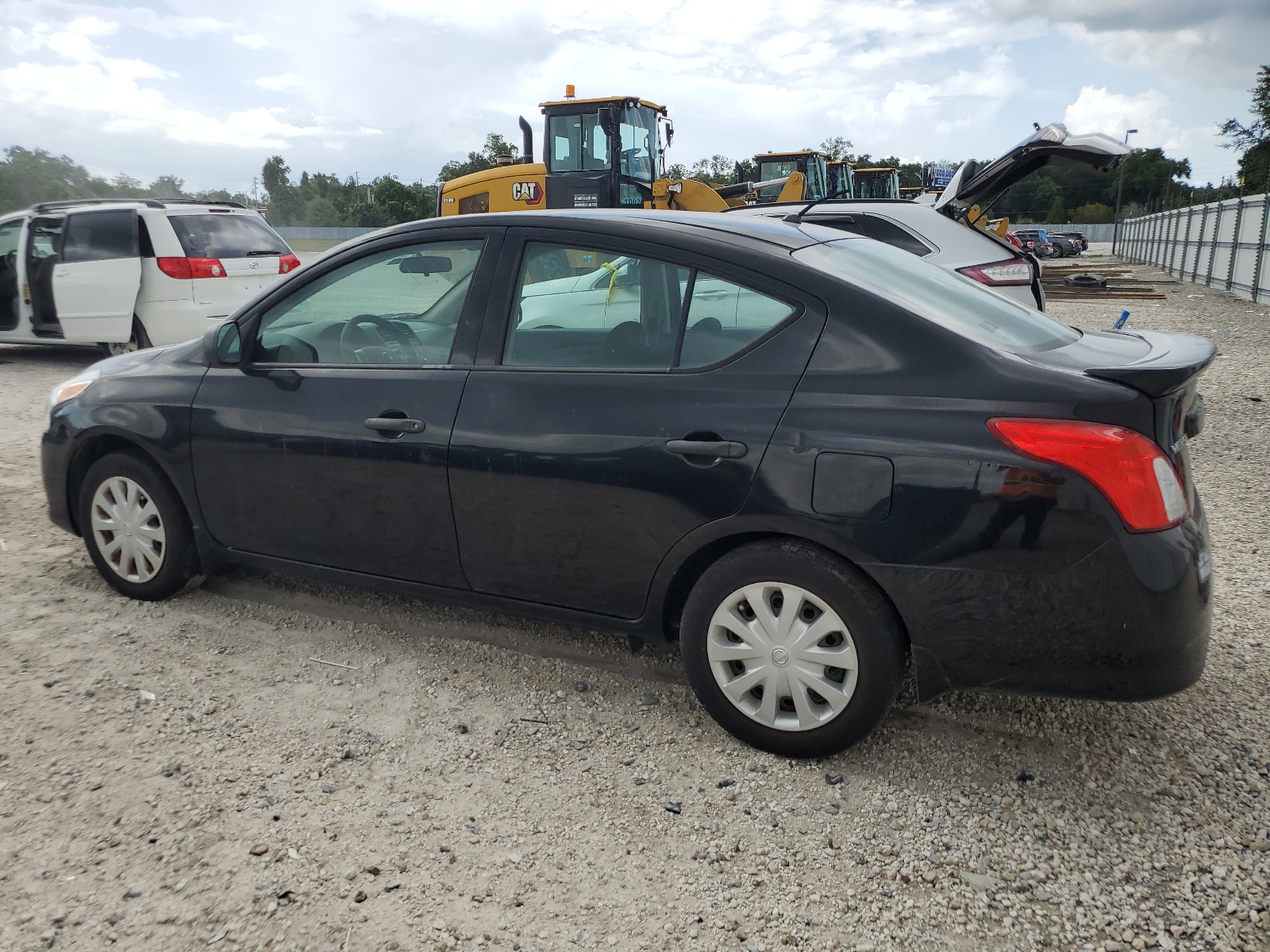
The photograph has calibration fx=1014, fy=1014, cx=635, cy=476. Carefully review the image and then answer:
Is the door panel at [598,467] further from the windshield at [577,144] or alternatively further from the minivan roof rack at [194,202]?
the windshield at [577,144]

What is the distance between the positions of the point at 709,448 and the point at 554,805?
1109mm

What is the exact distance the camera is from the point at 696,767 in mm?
3057

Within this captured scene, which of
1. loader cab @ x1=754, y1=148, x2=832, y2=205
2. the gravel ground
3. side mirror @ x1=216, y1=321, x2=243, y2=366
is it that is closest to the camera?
the gravel ground

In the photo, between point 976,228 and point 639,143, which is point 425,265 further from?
point 639,143

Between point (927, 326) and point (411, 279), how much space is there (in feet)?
6.35

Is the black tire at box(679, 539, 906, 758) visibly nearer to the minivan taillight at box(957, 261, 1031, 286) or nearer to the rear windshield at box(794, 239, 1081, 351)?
the rear windshield at box(794, 239, 1081, 351)

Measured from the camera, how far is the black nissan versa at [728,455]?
263 cm

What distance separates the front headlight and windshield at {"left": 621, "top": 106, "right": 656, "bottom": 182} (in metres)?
11.1

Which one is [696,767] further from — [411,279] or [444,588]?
[411,279]

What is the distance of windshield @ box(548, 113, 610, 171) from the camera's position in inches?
576

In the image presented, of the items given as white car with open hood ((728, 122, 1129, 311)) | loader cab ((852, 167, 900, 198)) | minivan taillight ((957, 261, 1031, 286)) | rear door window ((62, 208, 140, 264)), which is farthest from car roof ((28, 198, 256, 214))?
loader cab ((852, 167, 900, 198))

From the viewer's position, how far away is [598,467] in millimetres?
3150

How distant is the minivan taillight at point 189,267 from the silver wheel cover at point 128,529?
22.6 ft

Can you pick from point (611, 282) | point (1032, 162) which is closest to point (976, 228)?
point (1032, 162)
